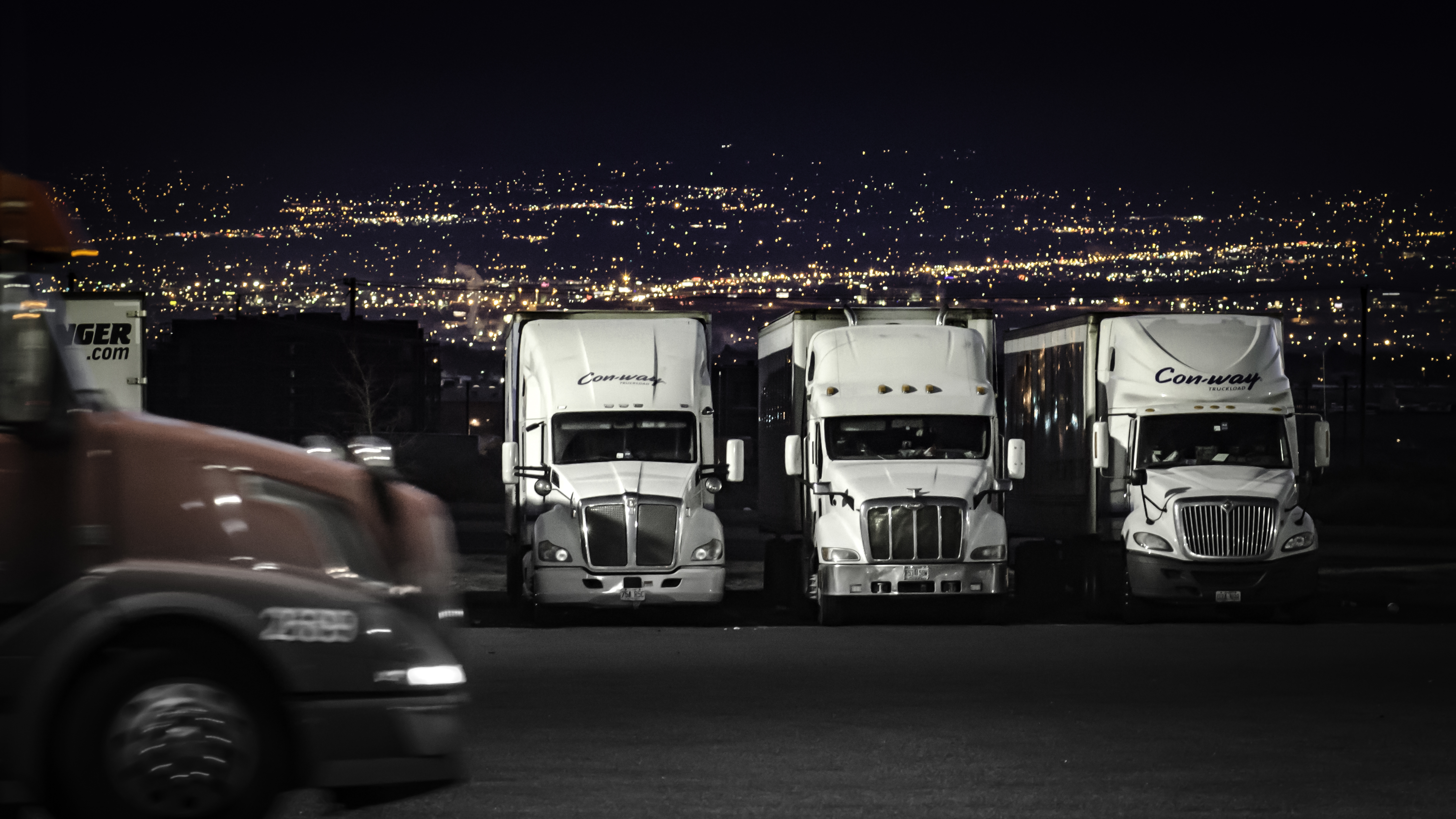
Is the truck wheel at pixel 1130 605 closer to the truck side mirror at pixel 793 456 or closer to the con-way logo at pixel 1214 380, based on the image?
the con-way logo at pixel 1214 380

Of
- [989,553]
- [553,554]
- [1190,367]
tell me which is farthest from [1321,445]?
[553,554]

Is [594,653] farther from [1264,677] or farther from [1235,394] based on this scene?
[1235,394]

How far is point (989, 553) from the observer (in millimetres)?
20344

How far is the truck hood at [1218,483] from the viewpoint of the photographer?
68.1 feet

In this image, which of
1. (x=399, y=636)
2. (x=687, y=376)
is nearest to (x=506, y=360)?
(x=687, y=376)

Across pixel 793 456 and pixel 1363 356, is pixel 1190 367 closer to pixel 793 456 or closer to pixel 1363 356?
pixel 793 456

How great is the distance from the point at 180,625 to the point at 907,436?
47.8 feet

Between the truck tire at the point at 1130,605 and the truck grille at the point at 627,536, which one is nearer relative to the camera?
the truck grille at the point at 627,536

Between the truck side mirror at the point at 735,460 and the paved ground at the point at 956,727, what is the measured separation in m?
2.54

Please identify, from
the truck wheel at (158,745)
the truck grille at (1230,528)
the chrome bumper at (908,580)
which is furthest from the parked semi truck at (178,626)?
the truck grille at (1230,528)

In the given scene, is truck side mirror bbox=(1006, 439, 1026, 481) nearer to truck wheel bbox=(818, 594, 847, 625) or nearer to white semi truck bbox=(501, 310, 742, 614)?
truck wheel bbox=(818, 594, 847, 625)

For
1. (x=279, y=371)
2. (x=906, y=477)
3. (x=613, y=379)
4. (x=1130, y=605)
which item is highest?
(x=279, y=371)

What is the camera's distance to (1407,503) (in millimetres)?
49438

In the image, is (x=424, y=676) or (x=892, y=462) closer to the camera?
(x=424, y=676)
